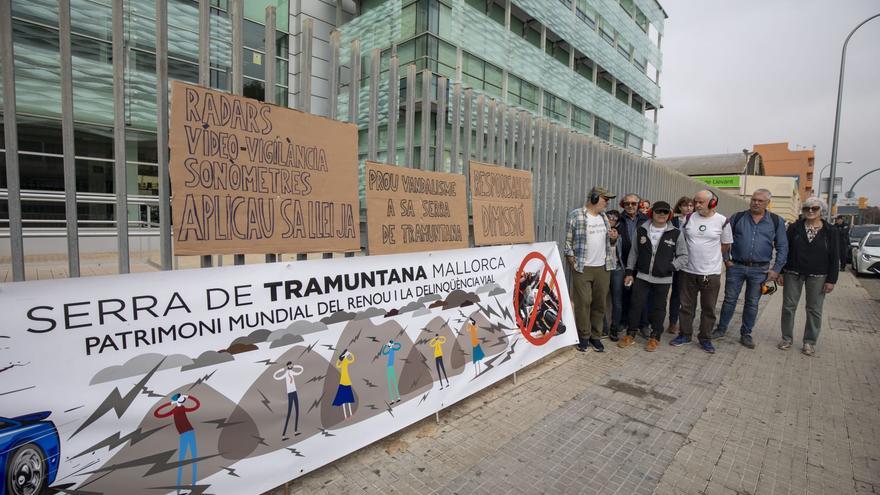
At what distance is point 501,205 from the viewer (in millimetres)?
4223

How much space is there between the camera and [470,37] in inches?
675

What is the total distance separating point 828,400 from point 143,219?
6.09m

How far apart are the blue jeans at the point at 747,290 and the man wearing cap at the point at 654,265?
31.2 inches

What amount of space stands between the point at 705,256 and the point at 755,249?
708 millimetres

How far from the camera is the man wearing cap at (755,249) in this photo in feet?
17.5

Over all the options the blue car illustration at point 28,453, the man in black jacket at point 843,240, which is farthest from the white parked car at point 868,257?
the blue car illustration at point 28,453

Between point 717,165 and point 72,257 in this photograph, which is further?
point 717,165

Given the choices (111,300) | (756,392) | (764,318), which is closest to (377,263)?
(111,300)

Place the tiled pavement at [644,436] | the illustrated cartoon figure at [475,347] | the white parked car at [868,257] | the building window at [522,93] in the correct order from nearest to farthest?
the tiled pavement at [644,436] → the illustrated cartoon figure at [475,347] → the white parked car at [868,257] → the building window at [522,93]

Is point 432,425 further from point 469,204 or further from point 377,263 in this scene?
point 469,204

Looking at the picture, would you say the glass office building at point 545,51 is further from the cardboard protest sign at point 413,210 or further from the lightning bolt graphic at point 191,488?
the lightning bolt graphic at point 191,488

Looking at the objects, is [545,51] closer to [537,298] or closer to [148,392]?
[537,298]

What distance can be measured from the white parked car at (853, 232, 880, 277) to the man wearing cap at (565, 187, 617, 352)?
1516cm


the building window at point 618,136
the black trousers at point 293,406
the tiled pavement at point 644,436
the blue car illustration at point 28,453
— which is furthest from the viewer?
the building window at point 618,136
